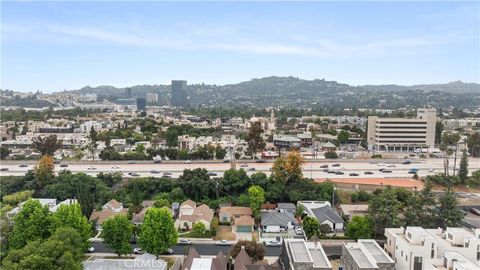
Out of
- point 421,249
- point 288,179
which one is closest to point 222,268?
point 421,249

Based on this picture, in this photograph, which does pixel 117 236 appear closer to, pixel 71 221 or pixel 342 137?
pixel 71 221

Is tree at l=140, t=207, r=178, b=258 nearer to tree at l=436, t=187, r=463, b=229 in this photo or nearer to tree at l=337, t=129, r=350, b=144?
tree at l=436, t=187, r=463, b=229

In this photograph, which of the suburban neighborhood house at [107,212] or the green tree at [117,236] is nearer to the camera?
the green tree at [117,236]

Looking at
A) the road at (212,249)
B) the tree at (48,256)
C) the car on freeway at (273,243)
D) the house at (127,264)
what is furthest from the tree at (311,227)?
the tree at (48,256)

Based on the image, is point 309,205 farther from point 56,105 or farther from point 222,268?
point 56,105

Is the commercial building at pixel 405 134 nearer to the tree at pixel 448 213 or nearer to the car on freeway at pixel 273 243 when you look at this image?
the tree at pixel 448 213

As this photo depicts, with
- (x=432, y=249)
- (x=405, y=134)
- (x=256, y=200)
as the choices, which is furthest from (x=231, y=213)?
(x=405, y=134)
